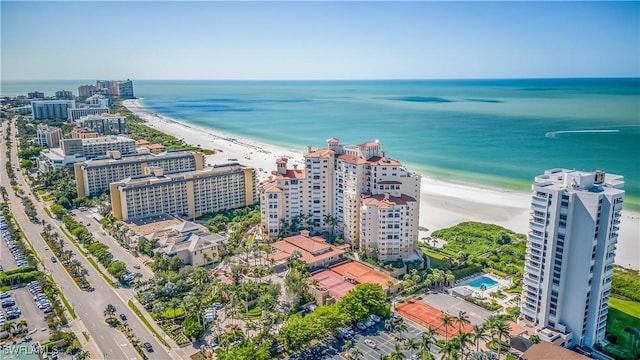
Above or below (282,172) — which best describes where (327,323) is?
below

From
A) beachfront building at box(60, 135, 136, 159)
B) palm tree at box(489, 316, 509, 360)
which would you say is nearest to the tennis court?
palm tree at box(489, 316, 509, 360)

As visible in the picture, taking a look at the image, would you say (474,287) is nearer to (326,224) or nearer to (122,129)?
(326,224)

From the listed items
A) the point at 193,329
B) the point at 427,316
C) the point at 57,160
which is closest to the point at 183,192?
the point at 193,329

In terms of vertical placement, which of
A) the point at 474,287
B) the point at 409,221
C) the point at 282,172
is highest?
the point at 282,172

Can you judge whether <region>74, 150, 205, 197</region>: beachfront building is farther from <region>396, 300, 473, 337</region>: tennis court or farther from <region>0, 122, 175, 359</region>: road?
<region>396, 300, 473, 337</region>: tennis court

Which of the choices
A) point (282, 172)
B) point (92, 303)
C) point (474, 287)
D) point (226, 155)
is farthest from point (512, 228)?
point (226, 155)

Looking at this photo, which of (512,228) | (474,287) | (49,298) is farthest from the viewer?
(512,228)

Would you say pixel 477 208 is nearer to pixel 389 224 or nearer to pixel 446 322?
pixel 389 224

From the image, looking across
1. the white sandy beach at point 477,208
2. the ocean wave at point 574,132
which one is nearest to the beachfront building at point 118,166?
the white sandy beach at point 477,208
